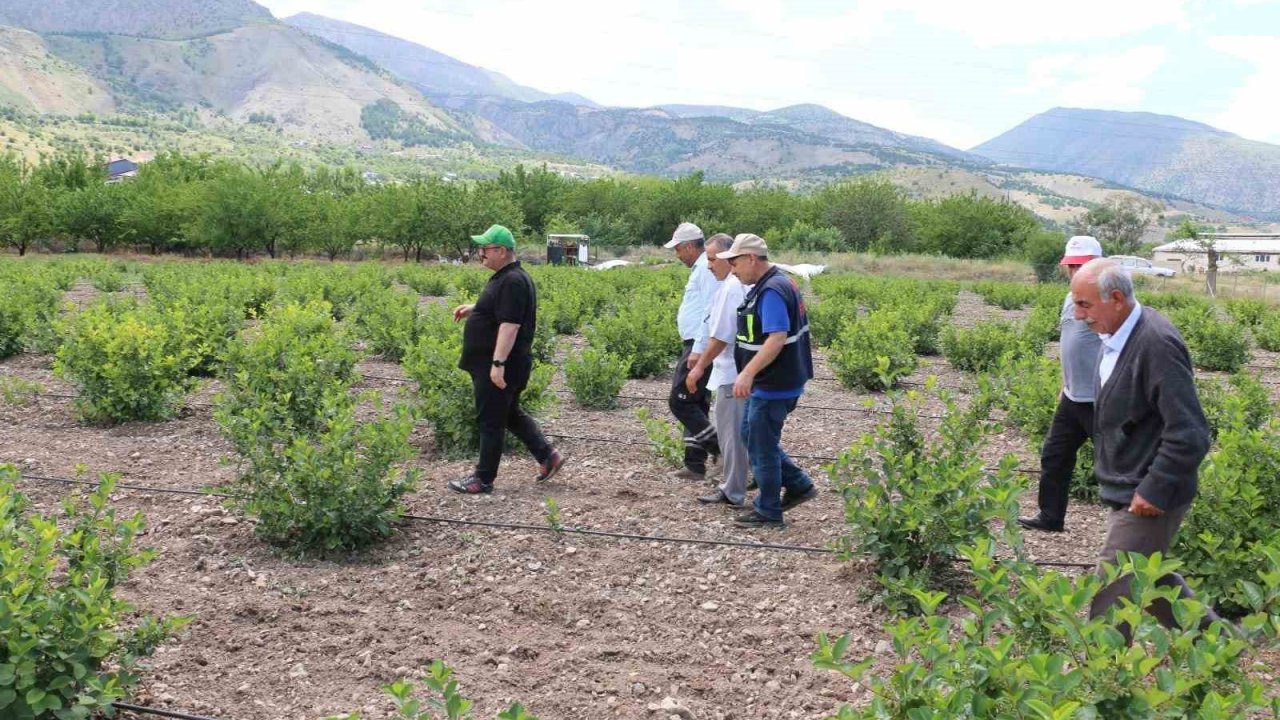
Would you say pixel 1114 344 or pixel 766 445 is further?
pixel 766 445

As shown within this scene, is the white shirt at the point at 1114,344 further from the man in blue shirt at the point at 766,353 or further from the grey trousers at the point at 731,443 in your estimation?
the grey trousers at the point at 731,443

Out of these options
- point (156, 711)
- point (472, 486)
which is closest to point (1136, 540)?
point (156, 711)

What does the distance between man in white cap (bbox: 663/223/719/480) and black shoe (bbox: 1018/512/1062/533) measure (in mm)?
2162

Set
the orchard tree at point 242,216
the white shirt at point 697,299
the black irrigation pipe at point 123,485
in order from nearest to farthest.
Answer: the black irrigation pipe at point 123,485
the white shirt at point 697,299
the orchard tree at point 242,216

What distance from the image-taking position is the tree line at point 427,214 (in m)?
41.0

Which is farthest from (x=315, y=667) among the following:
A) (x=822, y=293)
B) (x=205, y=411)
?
(x=822, y=293)

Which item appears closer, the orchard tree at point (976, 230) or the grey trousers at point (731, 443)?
the grey trousers at point (731, 443)

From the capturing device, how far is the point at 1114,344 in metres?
3.46

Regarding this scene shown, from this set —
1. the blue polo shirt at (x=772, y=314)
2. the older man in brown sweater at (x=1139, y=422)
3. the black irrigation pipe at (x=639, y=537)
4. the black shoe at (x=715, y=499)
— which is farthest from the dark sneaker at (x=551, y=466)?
the older man in brown sweater at (x=1139, y=422)

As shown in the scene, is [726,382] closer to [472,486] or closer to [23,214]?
[472,486]

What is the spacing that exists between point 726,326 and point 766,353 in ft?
1.80

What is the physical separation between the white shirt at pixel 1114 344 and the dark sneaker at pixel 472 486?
12.6 feet

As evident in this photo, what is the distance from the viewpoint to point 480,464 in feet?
20.1

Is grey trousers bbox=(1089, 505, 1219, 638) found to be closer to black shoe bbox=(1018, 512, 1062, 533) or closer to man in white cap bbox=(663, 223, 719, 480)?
black shoe bbox=(1018, 512, 1062, 533)
